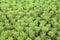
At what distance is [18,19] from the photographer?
1.73 meters

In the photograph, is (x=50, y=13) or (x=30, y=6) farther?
(x=30, y=6)

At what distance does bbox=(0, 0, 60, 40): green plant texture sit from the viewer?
1525 millimetres

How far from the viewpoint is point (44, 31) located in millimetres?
1569

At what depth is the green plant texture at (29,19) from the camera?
5.00 feet

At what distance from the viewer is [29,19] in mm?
1704

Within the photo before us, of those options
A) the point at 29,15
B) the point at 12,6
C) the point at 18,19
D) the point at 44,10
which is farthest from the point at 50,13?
the point at 12,6

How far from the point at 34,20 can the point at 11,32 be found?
306 mm

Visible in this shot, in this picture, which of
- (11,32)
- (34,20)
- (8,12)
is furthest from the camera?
(8,12)

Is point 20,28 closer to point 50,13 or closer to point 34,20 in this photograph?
point 34,20

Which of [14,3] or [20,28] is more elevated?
[14,3]

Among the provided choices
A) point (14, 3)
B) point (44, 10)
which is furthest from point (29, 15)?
point (14, 3)

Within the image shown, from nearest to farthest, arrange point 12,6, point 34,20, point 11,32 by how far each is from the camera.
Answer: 1. point 11,32
2. point 34,20
3. point 12,6

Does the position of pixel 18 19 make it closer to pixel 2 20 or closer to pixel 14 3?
pixel 2 20

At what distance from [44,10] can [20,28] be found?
1.43 ft
